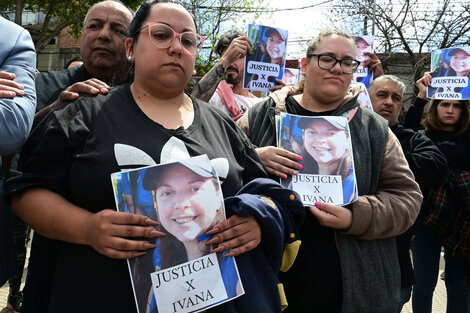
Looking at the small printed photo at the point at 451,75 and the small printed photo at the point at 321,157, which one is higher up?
the small printed photo at the point at 451,75

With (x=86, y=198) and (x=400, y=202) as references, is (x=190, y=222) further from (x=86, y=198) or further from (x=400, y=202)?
(x=400, y=202)

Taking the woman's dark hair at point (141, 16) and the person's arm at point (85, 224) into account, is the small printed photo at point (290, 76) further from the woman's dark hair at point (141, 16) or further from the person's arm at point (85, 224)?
the person's arm at point (85, 224)

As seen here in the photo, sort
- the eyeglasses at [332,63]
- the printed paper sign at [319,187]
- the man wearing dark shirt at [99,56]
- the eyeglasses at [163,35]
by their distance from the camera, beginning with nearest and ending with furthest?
the eyeglasses at [163,35]
the printed paper sign at [319,187]
the man wearing dark shirt at [99,56]
the eyeglasses at [332,63]

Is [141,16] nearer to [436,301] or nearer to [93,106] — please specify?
[93,106]

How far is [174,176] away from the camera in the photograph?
1.35 m

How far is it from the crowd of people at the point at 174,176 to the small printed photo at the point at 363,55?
1.33 metres

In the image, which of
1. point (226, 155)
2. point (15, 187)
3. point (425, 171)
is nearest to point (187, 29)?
point (226, 155)

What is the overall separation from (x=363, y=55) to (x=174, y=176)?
8.98 feet

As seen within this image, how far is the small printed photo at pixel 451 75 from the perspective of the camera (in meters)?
3.60

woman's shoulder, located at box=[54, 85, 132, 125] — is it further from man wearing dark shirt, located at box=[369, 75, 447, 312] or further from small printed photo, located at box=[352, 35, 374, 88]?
small printed photo, located at box=[352, 35, 374, 88]

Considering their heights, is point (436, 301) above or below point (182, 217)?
below

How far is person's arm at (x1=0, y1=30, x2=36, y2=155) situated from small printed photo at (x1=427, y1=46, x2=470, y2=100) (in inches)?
127

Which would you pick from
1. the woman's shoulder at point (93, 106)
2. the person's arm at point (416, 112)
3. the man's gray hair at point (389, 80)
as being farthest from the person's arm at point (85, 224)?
the person's arm at point (416, 112)

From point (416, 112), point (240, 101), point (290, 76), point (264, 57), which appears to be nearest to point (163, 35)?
point (264, 57)
